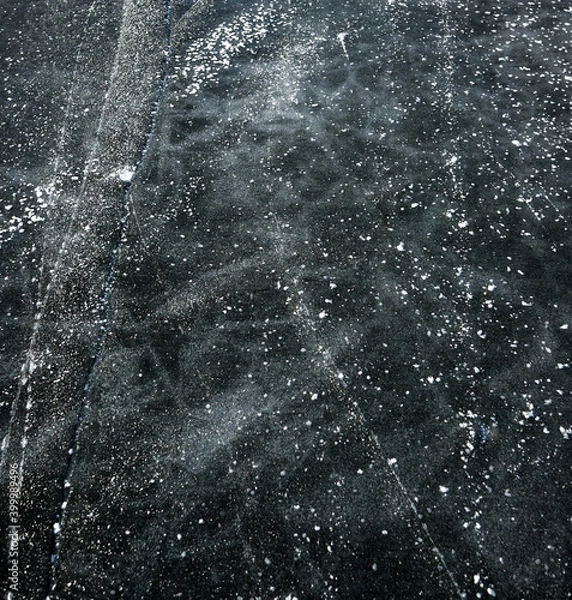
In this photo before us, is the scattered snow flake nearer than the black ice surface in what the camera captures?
No

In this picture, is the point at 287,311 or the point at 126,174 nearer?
the point at 287,311

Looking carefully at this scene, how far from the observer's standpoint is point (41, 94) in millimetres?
2896

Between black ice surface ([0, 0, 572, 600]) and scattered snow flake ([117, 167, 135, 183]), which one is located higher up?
scattered snow flake ([117, 167, 135, 183])

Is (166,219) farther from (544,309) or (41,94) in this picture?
(544,309)

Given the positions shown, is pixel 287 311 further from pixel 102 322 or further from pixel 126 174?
pixel 126 174

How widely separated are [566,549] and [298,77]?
2.69 metres

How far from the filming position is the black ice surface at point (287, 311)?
1.51 metres

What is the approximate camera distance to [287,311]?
6.59 ft

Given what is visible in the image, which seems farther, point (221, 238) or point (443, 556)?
point (221, 238)

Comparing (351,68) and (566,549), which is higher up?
(351,68)

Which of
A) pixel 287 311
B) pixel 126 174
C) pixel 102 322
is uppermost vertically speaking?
pixel 126 174

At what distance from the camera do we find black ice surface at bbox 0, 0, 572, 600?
1514mm

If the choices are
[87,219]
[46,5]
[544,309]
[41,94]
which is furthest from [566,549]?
[46,5]

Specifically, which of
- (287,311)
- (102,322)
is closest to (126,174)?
(102,322)
